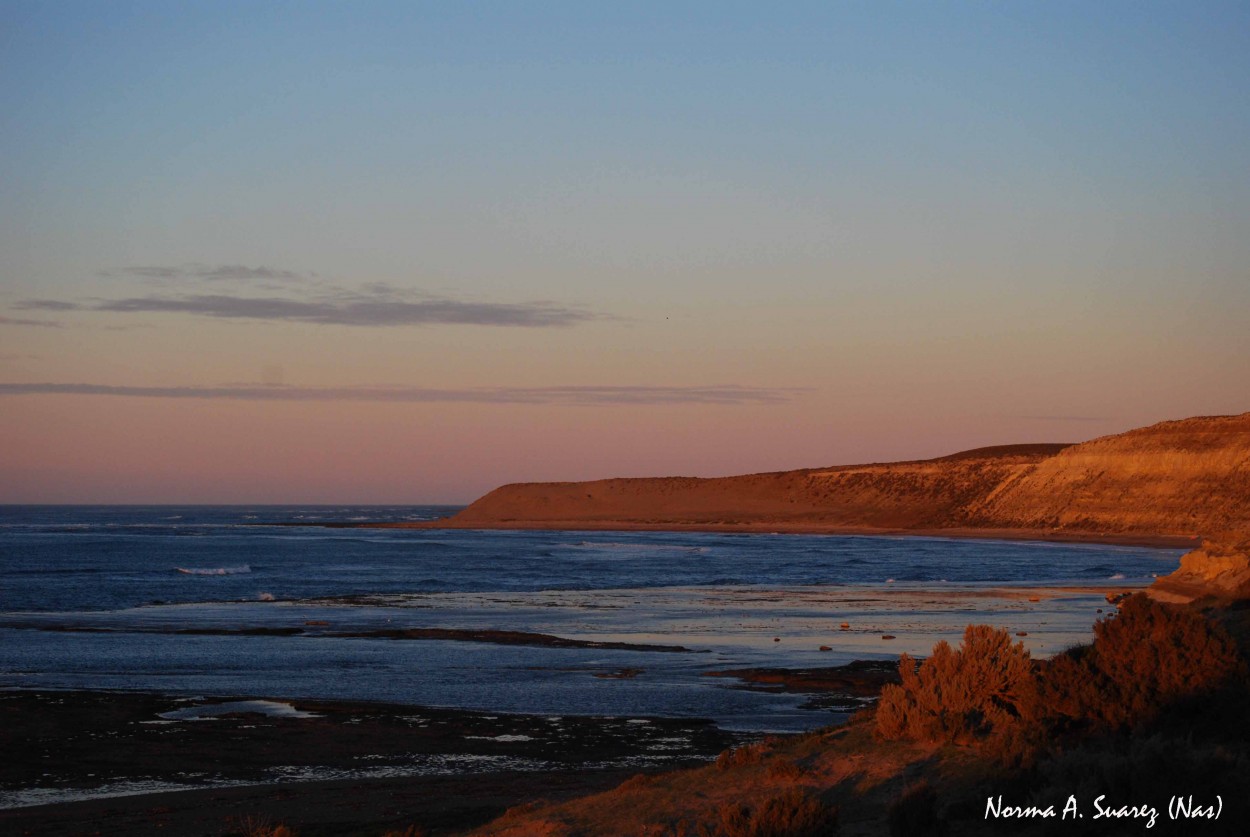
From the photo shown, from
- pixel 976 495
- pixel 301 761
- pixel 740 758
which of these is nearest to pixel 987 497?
pixel 976 495

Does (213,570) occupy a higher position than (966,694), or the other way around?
(966,694)

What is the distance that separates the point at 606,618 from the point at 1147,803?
102 feet

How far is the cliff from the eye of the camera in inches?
3625

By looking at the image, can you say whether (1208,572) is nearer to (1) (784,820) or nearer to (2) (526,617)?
(2) (526,617)

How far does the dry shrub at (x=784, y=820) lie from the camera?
331 inches

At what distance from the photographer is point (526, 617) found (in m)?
38.8

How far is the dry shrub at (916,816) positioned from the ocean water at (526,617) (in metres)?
10.1

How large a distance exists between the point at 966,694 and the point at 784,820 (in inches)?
150

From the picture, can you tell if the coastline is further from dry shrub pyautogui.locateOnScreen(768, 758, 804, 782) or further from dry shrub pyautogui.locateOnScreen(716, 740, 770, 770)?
dry shrub pyautogui.locateOnScreen(768, 758, 804, 782)

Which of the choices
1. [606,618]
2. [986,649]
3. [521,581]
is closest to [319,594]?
[521,581]

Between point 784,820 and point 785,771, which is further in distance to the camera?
point 785,771

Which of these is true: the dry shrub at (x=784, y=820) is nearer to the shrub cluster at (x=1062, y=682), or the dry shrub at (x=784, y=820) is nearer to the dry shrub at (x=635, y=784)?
the shrub cluster at (x=1062, y=682)

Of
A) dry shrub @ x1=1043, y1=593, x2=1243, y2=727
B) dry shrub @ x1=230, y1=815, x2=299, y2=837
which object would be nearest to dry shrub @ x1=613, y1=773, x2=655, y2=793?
dry shrub @ x1=230, y1=815, x2=299, y2=837

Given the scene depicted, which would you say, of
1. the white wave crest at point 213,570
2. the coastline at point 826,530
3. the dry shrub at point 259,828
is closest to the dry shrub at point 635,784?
the dry shrub at point 259,828
